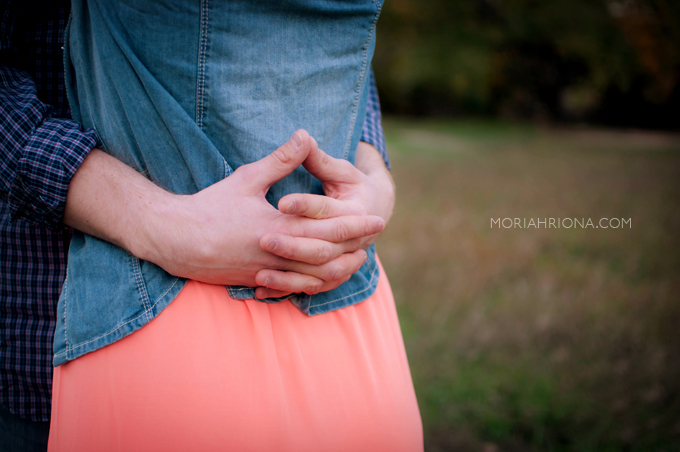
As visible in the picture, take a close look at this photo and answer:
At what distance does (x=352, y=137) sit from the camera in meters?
1.19

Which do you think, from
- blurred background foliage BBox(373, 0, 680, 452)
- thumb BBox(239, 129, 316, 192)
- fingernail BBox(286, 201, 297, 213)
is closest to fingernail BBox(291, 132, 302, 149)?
thumb BBox(239, 129, 316, 192)

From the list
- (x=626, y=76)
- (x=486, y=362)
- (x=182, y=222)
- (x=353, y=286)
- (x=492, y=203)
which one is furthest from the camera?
(x=626, y=76)

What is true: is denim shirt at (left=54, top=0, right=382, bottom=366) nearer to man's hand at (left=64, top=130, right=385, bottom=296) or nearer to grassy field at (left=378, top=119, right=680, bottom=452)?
man's hand at (left=64, top=130, right=385, bottom=296)

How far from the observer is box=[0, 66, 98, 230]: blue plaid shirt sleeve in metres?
0.93

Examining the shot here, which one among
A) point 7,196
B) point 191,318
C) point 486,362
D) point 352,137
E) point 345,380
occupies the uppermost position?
point 352,137

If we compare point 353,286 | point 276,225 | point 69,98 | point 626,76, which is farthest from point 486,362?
point 626,76

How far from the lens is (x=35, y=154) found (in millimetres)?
925

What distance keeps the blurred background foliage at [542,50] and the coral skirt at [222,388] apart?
22.5 metres

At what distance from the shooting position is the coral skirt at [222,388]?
0.90 metres

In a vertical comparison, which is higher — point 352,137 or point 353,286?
point 352,137

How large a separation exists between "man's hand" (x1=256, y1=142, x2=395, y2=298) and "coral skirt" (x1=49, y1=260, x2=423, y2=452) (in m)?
0.11

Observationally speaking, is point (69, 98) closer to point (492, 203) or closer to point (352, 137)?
point (352, 137)

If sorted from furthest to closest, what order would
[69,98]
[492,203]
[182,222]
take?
[492,203]
[69,98]
[182,222]

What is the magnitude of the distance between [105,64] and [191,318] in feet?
1.84
